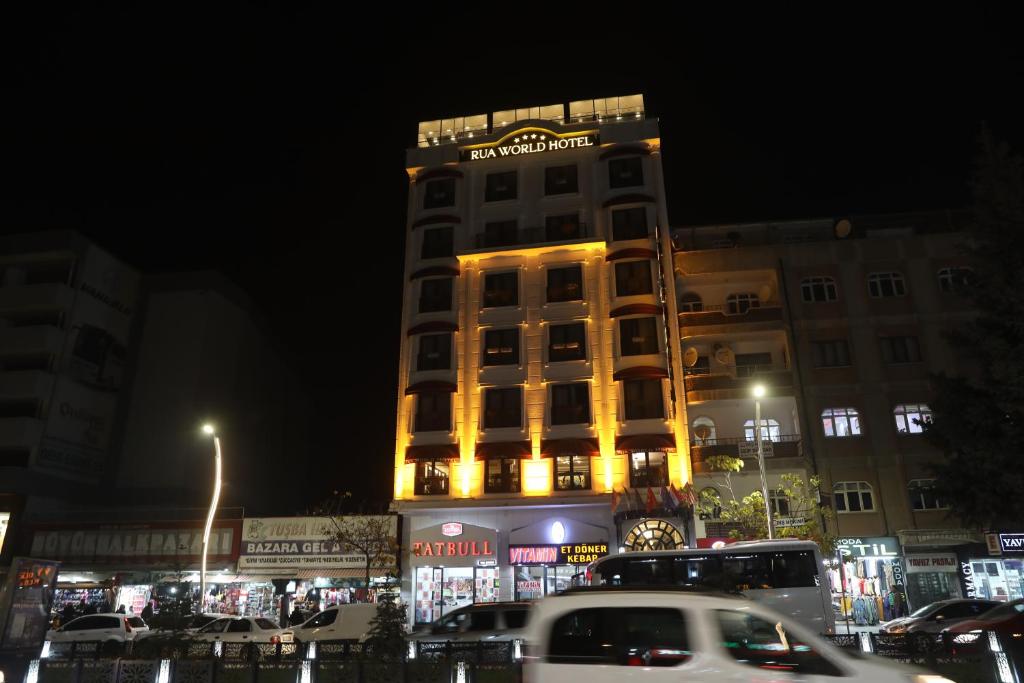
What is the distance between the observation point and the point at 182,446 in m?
45.1

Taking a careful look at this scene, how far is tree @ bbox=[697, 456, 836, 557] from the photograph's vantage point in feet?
96.3


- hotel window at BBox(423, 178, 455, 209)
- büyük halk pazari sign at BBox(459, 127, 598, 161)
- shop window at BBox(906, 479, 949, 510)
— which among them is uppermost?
büyük halk pazari sign at BBox(459, 127, 598, 161)

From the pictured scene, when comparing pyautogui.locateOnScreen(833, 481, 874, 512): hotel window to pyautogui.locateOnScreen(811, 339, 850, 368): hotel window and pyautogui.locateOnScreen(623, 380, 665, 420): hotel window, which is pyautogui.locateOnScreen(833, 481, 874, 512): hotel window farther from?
pyautogui.locateOnScreen(623, 380, 665, 420): hotel window

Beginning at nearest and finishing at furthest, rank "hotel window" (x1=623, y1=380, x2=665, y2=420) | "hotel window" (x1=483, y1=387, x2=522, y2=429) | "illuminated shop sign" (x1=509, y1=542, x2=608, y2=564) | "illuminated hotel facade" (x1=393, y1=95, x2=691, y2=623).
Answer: "illuminated shop sign" (x1=509, y1=542, x2=608, y2=564) < "illuminated hotel facade" (x1=393, y1=95, x2=691, y2=623) < "hotel window" (x1=623, y1=380, x2=665, y2=420) < "hotel window" (x1=483, y1=387, x2=522, y2=429)

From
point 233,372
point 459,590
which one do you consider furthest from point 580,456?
point 233,372

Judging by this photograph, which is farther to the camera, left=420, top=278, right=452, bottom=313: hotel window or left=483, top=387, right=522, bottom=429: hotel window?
left=420, top=278, right=452, bottom=313: hotel window

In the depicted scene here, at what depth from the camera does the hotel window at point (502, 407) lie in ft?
116

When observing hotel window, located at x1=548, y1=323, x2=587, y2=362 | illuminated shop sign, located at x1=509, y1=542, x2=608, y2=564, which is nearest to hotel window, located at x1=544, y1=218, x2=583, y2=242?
hotel window, located at x1=548, y1=323, x2=587, y2=362

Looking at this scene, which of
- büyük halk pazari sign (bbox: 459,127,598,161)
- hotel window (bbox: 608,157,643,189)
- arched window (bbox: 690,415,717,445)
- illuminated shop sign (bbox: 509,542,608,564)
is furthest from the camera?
büyük halk pazari sign (bbox: 459,127,598,161)

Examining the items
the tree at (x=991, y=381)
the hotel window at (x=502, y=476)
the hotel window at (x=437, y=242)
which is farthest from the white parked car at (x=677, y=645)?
the hotel window at (x=437, y=242)

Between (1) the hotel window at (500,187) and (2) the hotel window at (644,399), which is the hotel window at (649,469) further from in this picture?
(1) the hotel window at (500,187)

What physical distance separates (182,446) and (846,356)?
128ft

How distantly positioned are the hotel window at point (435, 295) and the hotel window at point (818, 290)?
60.5 ft

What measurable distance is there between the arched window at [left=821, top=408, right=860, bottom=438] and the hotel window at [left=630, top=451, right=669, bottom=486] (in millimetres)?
8203
